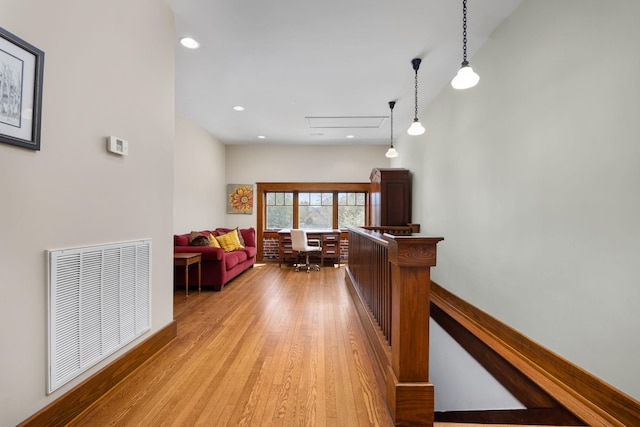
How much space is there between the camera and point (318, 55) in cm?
313

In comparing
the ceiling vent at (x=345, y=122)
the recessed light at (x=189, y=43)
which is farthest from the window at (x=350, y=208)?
the recessed light at (x=189, y=43)

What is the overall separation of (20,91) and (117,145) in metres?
0.57

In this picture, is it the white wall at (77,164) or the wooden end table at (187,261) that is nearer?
the white wall at (77,164)

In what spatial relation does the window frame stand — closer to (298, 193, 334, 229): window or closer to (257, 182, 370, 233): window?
(257, 182, 370, 233): window

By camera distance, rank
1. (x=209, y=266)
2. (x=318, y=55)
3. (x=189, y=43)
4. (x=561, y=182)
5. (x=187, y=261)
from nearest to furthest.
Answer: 1. (x=561, y=182)
2. (x=189, y=43)
3. (x=318, y=55)
4. (x=187, y=261)
5. (x=209, y=266)

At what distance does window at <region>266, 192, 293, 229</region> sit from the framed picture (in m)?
6.10

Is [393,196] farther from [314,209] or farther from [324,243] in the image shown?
[314,209]

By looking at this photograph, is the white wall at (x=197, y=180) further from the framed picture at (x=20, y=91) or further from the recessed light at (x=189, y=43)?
the framed picture at (x=20, y=91)

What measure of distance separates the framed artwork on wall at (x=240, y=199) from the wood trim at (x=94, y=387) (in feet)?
16.4

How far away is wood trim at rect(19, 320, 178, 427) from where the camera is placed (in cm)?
138

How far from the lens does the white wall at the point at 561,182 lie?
159 cm

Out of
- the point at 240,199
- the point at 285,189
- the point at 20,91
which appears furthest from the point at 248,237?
the point at 20,91

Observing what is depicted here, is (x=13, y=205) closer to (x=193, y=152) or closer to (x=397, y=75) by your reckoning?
(x=397, y=75)

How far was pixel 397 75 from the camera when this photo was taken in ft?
11.8
